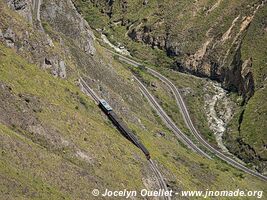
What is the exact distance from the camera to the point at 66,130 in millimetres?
98812

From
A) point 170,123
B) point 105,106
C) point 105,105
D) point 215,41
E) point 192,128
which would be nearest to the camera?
point 105,106

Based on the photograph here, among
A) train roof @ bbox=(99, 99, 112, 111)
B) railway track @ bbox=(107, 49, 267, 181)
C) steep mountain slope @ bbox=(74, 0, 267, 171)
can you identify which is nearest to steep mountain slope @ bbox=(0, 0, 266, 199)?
train roof @ bbox=(99, 99, 112, 111)

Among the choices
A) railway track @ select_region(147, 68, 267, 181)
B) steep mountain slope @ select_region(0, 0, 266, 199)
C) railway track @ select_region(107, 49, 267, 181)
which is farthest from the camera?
railway track @ select_region(147, 68, 267, 181)

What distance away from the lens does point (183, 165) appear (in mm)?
121188

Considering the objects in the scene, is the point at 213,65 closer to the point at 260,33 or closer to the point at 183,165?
the point at 260,33

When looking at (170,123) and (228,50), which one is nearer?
(170,123)

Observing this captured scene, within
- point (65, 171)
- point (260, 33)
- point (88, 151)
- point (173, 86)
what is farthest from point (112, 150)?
point (260, 33)

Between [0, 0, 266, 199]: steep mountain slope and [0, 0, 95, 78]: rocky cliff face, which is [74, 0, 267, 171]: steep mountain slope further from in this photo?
[0, 0, 95, 78]: rocky cliff face

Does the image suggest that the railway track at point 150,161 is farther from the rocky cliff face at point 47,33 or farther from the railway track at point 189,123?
the railway track at point 189,123

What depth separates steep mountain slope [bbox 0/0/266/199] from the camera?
280 ft

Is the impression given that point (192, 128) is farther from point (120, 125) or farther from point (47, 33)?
point (47, 33)

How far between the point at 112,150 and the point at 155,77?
262 ft

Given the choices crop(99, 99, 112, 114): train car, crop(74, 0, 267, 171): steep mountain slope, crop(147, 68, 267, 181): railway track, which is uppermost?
crop(74, 0, 267, 171): steep mountain slope

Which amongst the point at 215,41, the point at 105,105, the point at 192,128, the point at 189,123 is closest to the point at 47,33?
the point at 105,105
